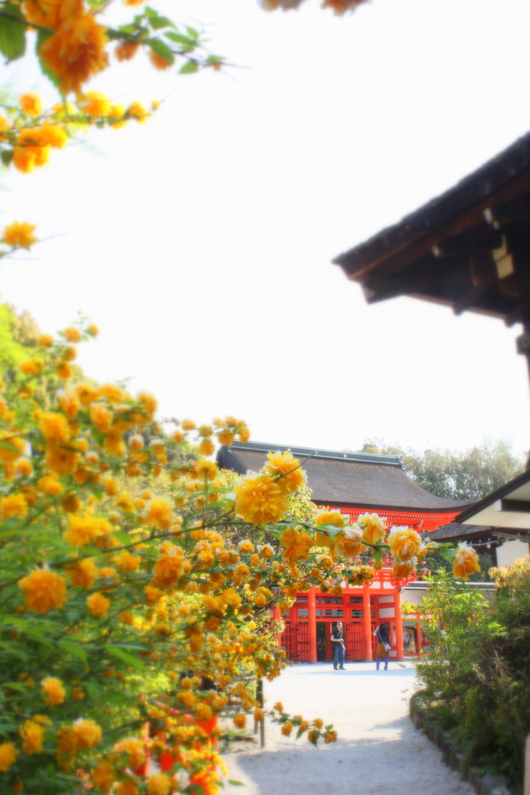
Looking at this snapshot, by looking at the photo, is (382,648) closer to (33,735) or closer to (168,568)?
(168,568)

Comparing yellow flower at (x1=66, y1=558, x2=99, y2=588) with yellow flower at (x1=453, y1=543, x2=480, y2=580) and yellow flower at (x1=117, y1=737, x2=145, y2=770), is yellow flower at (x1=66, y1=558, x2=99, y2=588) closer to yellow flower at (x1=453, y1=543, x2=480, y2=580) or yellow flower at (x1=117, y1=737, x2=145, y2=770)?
yellow flower at (x1=117, y1=737, x2=145, y2=770)

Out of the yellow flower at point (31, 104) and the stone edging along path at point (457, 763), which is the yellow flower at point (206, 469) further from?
the stone edging along path at point (457, 763)

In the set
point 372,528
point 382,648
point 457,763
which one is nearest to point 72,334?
point 372,528

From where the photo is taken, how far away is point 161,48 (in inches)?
41.5

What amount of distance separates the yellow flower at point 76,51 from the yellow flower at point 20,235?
41 cm

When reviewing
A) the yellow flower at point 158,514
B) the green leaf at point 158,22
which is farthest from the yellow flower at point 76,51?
the yellow flower at point 158,514

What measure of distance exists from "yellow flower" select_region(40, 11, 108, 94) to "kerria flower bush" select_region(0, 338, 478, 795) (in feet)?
1.99

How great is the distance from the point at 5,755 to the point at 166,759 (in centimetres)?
179

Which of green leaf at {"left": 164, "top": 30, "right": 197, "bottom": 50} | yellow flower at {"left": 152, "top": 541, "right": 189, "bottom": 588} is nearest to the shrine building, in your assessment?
yellow flower at {"left": 152, "top": 541, "right": 189, "bottom": 588}

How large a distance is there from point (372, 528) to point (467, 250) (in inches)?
42.1

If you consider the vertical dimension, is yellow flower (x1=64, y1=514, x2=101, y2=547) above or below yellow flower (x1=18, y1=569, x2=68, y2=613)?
above

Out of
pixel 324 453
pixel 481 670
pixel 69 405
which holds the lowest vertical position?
pixel 481 670

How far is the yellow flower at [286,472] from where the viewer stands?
1.78 m

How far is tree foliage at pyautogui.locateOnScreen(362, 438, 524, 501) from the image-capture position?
129ft
